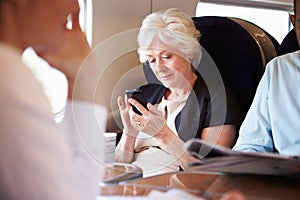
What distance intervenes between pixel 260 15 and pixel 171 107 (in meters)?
1.25

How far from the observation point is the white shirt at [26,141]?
14.6 inches

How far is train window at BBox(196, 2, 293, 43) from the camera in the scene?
2392 millimetres

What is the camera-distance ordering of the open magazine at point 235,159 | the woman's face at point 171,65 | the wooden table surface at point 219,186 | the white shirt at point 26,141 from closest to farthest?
the white shirt at point 26,141, the open magazine at point 235,159, the wooden table surface at point 219,186, the woman's face at point 171,65

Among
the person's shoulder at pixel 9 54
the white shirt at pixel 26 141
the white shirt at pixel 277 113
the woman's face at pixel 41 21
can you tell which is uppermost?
the woman's face at pixel 41 21

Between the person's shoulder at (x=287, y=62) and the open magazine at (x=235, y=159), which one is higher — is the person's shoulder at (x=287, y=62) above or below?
below

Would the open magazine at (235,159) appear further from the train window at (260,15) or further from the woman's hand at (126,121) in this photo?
the train window at (260,15)

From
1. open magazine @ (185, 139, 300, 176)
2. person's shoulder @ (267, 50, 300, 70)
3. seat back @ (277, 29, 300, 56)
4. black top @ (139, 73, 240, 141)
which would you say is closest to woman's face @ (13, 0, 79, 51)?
open magazine @ (185, 139, 300, 176)

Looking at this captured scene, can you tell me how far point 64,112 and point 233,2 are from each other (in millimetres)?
2072

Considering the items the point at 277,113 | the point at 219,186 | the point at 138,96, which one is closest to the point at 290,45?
the point at 277,113

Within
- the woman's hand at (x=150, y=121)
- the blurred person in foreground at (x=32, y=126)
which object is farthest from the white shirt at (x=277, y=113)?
the blurred person in foreground at (x=32, y=126)

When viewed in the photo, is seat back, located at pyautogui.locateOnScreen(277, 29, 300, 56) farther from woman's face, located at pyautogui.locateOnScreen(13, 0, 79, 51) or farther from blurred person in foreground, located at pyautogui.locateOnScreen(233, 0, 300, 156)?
woman's face, located at pyautogui.locateOnScreen(13, 0, 79, 51)

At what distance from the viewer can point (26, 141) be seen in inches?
14.6

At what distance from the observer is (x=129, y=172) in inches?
38.2

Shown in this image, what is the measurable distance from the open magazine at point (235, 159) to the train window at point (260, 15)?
1686 mm
